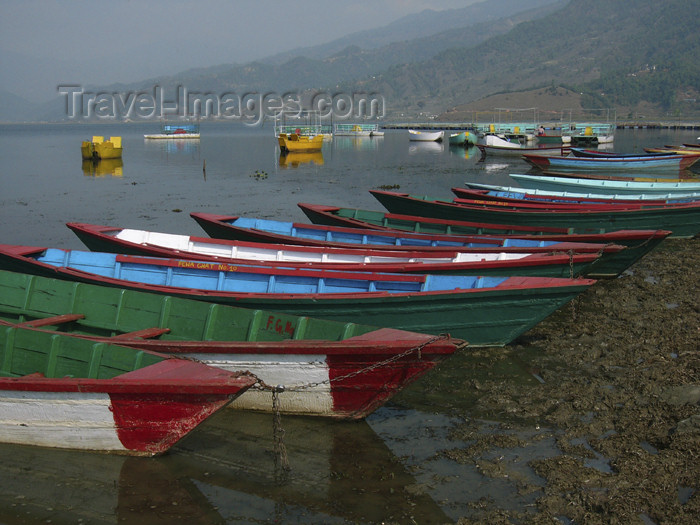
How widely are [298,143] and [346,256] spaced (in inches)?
1864

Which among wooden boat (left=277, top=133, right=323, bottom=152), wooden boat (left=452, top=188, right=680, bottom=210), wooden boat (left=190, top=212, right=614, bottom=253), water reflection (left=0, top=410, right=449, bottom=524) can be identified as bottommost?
water reflection (left=0, top=410, right=449, bottom=524)

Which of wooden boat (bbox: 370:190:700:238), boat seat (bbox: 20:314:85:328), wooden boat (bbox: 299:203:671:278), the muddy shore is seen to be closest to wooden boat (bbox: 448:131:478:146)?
wooden boat (bbox: 370:190:700:238)

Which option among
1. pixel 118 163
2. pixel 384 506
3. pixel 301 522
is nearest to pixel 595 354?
pixel 384 506

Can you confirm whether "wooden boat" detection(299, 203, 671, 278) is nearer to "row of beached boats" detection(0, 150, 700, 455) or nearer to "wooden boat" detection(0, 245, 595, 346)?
"row of beached boats" detection(0, 150, 700, 455)

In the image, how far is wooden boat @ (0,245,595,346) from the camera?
963 cm

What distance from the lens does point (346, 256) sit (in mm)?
13031

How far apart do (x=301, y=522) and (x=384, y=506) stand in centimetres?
84

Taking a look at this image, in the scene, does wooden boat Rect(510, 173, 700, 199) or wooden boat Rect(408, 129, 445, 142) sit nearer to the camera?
wooden boat Rect(510, 173, 700, 199)

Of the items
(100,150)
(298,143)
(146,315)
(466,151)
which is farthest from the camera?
(466,151)

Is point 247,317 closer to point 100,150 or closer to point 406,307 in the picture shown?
point 406,307

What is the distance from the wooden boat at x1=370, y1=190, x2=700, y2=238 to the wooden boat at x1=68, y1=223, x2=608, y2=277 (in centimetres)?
494

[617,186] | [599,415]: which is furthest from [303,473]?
[617,186]

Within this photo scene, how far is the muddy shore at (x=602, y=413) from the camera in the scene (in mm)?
6375

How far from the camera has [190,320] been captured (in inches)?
362
